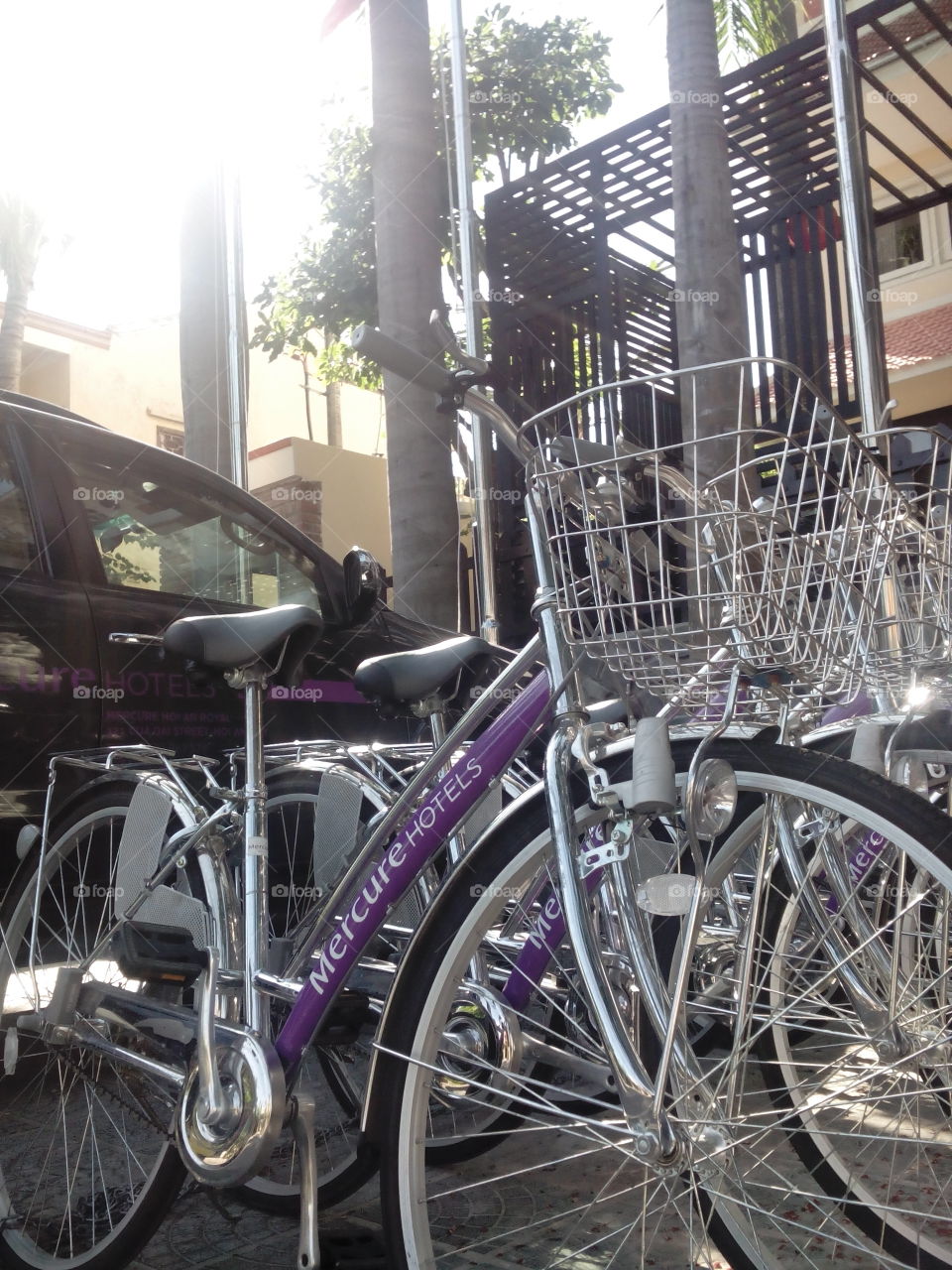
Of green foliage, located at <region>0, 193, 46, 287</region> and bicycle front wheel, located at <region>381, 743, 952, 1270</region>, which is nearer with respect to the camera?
bicycle front wheel, located at <region>381, 743, 952, 1270</region>

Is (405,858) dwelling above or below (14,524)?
below

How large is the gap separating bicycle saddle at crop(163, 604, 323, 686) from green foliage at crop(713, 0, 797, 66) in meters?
11.7

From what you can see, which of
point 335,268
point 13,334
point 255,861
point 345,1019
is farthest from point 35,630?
point 13,334

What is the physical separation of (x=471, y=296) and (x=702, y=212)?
4.64 ft

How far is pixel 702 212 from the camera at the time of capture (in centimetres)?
552

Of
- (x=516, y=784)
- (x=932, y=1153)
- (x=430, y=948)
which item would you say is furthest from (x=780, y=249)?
(x=430, y=948)

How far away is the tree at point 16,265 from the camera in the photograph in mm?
20984

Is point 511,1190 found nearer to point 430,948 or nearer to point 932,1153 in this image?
point 932,1153

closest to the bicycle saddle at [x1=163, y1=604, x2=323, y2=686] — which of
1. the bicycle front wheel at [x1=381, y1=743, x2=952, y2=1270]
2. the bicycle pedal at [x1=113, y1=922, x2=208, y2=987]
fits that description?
the bicycle pedal at [x1=113, y1=922, x2=208, y2=987]

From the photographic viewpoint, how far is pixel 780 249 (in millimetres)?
7113

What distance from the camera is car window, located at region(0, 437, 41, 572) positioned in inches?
129

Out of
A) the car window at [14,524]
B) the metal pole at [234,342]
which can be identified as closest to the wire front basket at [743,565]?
the car window at [14,524]

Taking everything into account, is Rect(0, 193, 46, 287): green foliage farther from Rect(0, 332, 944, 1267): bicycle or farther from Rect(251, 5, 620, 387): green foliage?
Rect(0, 332, 944, 1267): bicycle

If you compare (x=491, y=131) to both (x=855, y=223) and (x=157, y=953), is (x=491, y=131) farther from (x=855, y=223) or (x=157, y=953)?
(x=157, y=953)
